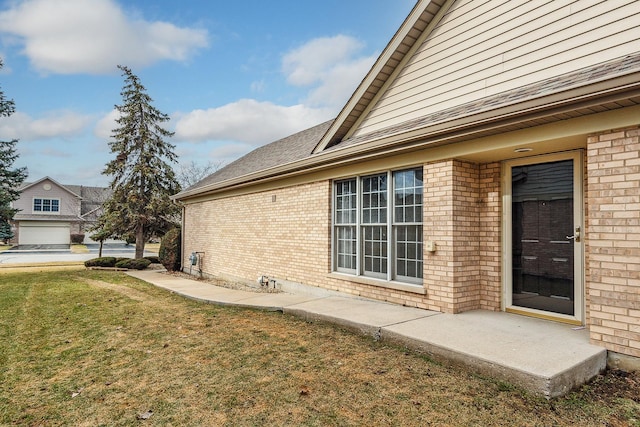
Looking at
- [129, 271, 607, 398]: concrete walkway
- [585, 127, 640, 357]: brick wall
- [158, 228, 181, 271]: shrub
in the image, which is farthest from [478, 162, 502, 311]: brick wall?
[158, 228, 181, 271]: shrub

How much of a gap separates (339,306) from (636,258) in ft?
13.5

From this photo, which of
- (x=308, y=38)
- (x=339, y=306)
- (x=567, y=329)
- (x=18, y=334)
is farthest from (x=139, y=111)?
(x=567, y=329)

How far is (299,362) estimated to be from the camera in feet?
14.3

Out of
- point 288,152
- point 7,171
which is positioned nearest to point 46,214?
point 7,171

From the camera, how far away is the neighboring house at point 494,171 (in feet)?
12.9

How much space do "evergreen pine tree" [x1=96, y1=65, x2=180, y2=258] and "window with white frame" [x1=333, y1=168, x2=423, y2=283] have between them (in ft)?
47.8

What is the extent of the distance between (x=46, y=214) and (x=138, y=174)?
2716 centimetres

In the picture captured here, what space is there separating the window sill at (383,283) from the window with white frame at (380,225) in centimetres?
12

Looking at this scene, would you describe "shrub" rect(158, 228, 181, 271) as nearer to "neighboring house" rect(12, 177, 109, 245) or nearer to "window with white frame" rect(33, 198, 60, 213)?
"neighboring house" rect(12, 177, 109, 245)

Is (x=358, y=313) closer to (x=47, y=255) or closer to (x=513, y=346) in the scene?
(x=513, y=346)

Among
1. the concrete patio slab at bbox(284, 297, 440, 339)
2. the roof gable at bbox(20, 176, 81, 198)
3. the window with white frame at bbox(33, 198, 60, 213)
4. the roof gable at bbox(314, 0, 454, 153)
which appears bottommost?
the concrete patio slab at bbox(284, 297, 440, 339)

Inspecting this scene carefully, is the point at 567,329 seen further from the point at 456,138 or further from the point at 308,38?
the point at 308,38

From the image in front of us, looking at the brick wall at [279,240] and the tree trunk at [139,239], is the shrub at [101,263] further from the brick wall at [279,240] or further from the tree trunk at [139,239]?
the brick wall at [279,240]

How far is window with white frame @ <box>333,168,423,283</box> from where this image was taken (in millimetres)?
6324
